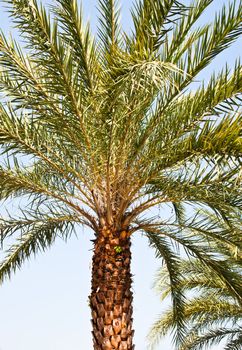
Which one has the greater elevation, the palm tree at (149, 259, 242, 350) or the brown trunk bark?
the palm tree at (149, 259, 242, 350)

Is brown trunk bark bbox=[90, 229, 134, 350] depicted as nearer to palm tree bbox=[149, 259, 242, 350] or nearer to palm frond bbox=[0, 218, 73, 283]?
palm frond bbox=[0, 218, 73, 283]

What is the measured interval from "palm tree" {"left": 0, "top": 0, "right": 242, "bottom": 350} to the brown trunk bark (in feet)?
0.05

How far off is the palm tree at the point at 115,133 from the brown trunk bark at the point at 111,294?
0.05ft

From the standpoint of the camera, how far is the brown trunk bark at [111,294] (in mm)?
8344

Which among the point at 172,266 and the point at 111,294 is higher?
the point at 172,266

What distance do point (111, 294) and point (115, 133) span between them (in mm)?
2175

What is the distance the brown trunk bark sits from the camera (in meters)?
8.34

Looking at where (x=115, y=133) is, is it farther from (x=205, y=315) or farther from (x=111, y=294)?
(x=205, y=315)

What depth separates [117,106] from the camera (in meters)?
7.57

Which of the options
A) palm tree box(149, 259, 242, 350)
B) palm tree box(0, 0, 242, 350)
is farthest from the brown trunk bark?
palm tree box(149, 259, 242, 350)

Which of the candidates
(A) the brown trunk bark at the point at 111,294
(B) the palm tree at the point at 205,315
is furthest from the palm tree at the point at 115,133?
(B) the palm tree at the point at 205,315

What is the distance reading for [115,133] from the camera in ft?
27.0

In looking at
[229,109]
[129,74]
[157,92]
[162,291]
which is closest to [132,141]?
[157,92]

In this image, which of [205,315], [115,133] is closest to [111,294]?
[115,133]
